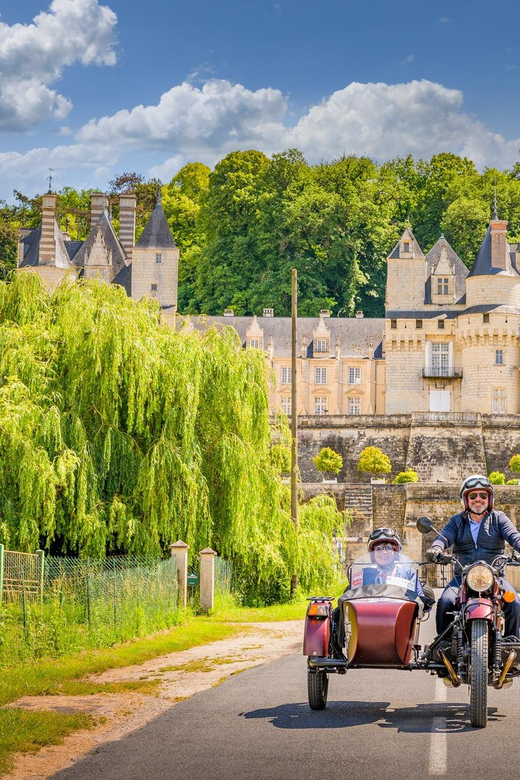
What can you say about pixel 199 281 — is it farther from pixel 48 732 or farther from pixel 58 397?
pixel 48 732

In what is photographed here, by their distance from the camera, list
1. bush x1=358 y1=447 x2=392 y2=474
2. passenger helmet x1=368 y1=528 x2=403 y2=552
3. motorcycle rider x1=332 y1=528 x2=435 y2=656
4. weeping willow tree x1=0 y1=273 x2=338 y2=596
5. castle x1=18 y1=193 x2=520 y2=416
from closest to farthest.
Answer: motorcycle rider x1=332 y1=528 x2=435 y2=656
passenger helmet x1=368 y1=528 x2=403 y2=552
weeping willow tree x1=0 y1=273 x2=338 y2=596
bush x1=358 y1=447 x2=392 y2=474
castle x1=18 y1=193 x2=520 y2=416

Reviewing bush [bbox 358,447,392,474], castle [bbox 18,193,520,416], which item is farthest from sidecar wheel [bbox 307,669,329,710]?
castle [bbox 18,193,520,416]

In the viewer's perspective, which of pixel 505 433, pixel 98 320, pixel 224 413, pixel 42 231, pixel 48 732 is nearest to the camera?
pixel 48 732

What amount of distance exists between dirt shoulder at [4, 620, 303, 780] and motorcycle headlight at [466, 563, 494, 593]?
2932mm

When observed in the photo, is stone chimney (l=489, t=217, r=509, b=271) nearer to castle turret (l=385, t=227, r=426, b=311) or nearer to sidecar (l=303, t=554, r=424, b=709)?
castle turret (l=385, t=227, r=426, b=311)

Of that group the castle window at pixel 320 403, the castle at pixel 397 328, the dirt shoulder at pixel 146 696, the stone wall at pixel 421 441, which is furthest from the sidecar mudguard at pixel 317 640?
the castle window at pixel 320 403

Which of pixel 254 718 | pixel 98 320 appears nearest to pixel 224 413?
pixel 98 320

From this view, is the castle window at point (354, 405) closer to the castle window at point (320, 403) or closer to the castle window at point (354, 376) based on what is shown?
the castle window at point (354, 376)

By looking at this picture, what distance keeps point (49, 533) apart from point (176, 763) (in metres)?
12.0

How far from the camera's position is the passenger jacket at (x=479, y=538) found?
10.3 m

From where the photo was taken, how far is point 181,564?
21.2 metres

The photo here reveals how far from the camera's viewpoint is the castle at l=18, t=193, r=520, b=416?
70.8 metres

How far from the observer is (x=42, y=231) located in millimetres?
77125

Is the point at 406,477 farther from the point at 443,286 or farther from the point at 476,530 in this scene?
the point at 476,530
